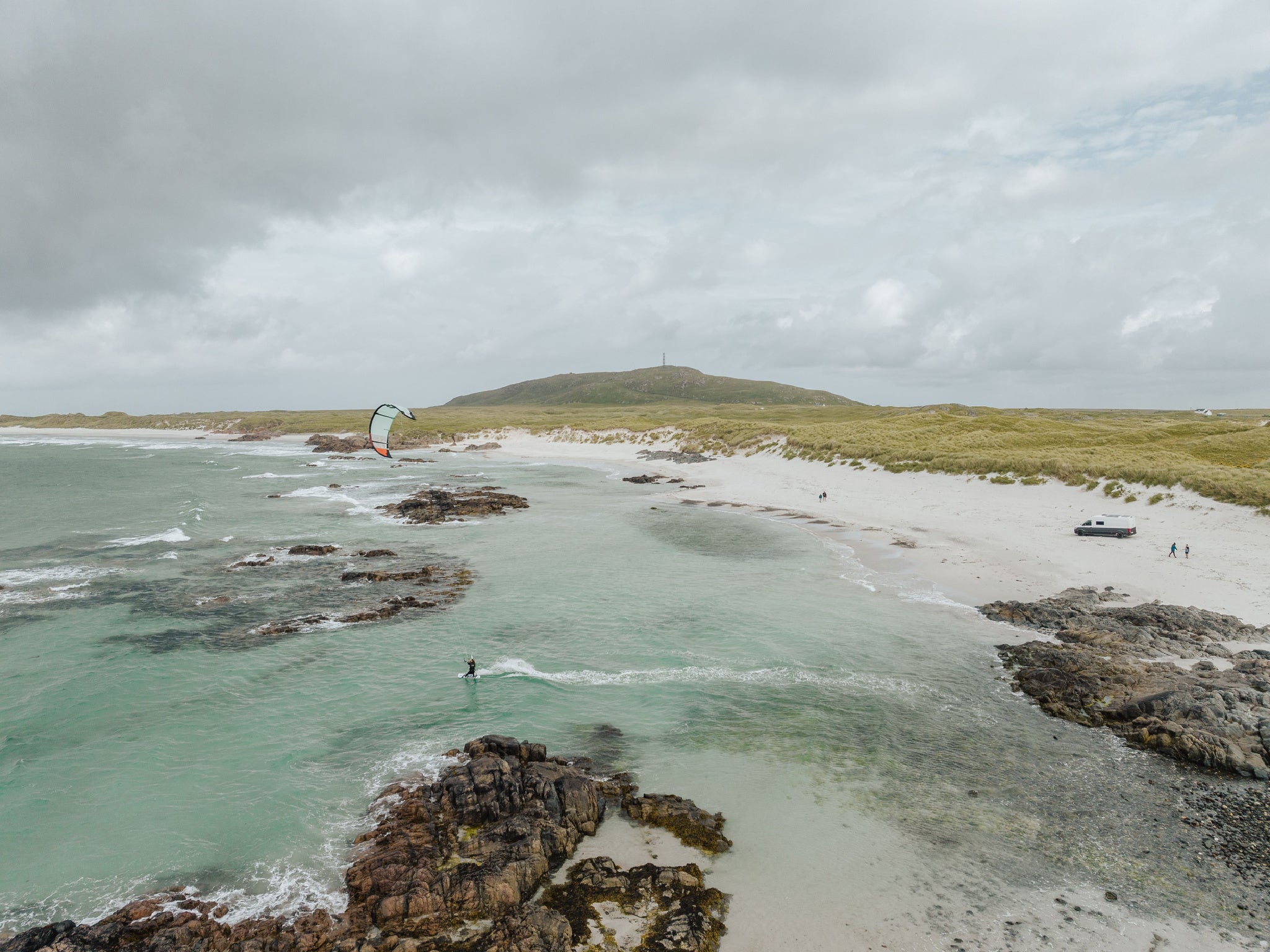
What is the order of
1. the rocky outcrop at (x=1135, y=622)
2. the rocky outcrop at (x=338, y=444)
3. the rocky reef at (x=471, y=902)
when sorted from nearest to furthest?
the rocky reef at (x=471, y=902), the rocky outcrop at (x=1135, y=622), the rocky outcrop at (x=338, y=444)

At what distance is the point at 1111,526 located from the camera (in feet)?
96.8

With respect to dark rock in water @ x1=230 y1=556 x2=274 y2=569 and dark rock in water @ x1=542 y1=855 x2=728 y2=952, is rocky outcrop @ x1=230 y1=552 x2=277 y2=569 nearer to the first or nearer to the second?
dark rock in water @ x1=230 y1=556 x2=274 y2=569

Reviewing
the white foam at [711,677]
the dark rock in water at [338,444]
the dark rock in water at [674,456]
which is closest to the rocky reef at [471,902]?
the white foam at [711,677]

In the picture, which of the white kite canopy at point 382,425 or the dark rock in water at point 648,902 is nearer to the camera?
the dark rock in water at point 648,902

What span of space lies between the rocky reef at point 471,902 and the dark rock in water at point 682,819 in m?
0.68

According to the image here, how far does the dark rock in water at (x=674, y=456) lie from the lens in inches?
2771

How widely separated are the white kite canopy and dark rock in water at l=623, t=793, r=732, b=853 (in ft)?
40.3

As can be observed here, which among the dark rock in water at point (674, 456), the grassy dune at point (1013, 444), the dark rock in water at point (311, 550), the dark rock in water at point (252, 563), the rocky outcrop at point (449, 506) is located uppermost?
the grassy dune at point (1013, 444)

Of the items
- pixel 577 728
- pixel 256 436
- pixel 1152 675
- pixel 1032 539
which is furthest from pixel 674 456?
pixel 256 436

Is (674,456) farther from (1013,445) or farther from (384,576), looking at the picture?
(384,576)

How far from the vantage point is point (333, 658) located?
18703 mm

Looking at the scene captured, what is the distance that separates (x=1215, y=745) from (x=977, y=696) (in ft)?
14.6

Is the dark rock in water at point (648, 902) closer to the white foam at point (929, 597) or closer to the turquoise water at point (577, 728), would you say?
the turquoise water at point (577, 728)

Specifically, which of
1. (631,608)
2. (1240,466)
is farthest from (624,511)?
(1240,466)
